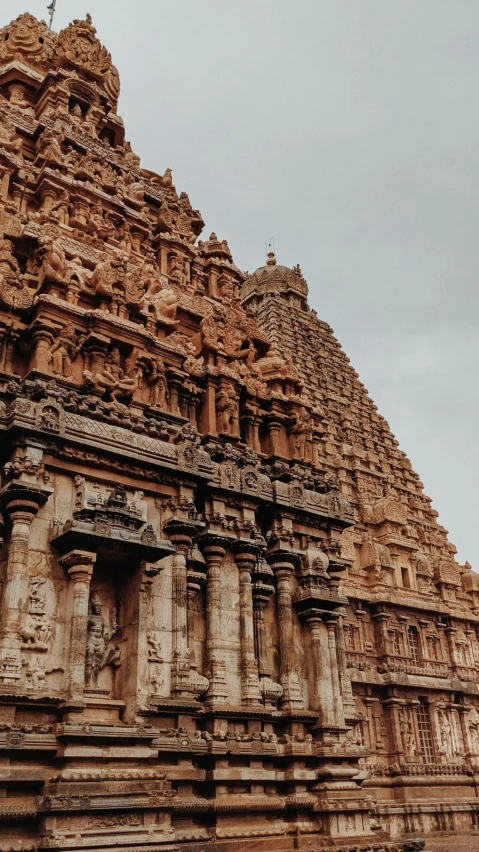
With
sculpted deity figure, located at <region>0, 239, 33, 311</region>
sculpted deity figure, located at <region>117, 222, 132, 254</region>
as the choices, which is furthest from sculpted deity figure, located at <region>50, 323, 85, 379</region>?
sculpted deity figure, located at <region>117, 222, 132, 254</region>

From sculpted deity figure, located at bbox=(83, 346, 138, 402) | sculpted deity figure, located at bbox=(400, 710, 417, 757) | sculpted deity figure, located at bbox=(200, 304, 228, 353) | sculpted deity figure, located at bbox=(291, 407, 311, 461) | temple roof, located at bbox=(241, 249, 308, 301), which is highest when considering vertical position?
temple roof, located at bbox=(241, 249, 308, 301)

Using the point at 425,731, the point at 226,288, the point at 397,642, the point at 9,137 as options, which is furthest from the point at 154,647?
the point at 425,731

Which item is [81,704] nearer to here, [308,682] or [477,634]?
[308,682]

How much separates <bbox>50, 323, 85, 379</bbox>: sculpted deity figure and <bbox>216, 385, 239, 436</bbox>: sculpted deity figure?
3.97 meters

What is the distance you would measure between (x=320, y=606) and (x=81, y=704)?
6843mm

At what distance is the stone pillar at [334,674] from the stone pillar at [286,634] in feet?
2.96

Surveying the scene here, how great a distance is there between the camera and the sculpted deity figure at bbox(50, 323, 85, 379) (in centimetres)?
1619

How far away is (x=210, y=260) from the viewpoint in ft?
76.8

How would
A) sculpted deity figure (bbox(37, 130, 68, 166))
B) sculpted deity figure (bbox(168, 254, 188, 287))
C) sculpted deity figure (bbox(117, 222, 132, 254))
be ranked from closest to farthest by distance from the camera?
sculpted deity figure (bbox(37, 130, 68, 166))
sculpted deity figure (bbox(117, 222, 132, 254))
sculpted deity figure (bbox(168, 254, 188, 287))

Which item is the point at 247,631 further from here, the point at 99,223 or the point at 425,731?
the point at 425,731

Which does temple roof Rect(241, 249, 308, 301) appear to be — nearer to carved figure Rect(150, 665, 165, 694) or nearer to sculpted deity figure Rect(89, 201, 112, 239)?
sculpted deity figure Rect(89, 201, 112, 239)

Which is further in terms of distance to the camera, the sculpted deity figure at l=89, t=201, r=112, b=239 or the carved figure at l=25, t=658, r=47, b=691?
the sculpted deity figure at l=89, t=201, r=112, b=239

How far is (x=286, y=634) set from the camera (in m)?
17.4

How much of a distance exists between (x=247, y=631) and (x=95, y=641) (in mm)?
3673
